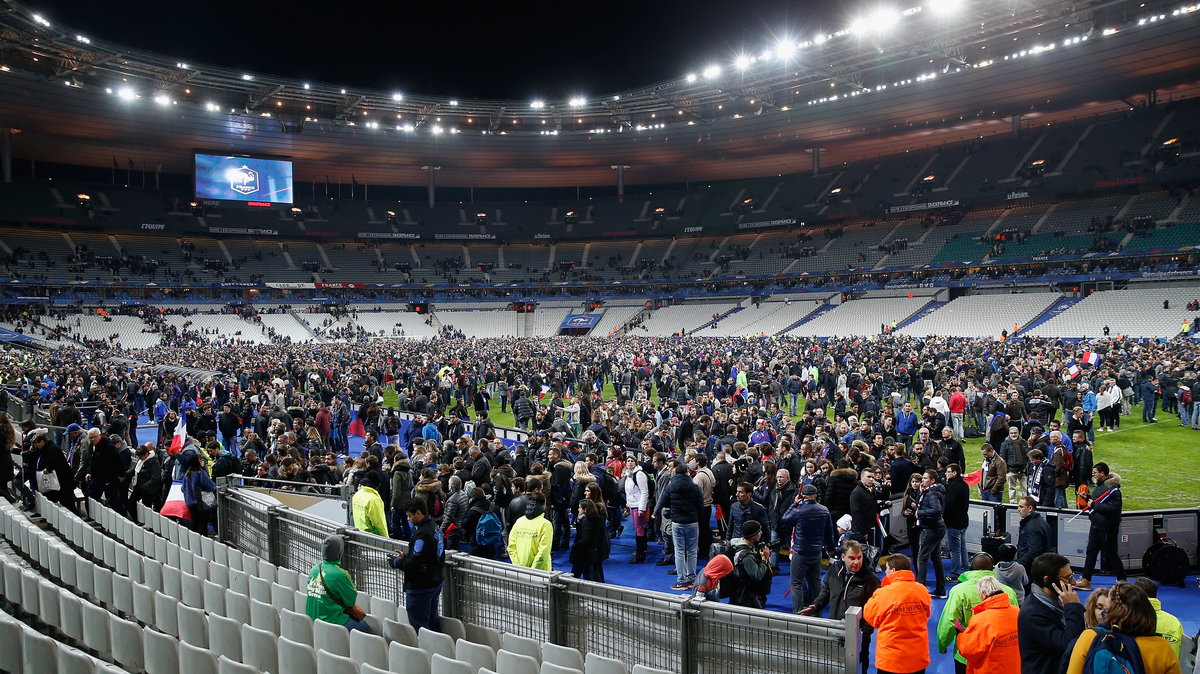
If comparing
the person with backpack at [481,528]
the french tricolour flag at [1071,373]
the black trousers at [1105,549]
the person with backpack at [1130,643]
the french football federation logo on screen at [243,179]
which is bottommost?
the black trousers at [1105,549]

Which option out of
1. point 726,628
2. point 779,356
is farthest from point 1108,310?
point 726,628

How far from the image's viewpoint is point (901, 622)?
14.0 ft

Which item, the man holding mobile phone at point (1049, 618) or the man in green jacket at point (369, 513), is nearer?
the man holding mobile phone at point (1049, 618)

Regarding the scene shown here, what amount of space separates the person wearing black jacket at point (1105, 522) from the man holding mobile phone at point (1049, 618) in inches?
150

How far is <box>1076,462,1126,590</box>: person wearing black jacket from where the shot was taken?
6891mm

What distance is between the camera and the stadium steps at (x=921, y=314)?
144 feet

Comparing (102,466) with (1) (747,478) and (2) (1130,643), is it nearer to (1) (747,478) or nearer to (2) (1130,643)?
(1) (747,478)

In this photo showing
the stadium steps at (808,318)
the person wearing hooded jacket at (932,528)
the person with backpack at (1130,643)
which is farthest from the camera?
the stadium steps at (808,318)

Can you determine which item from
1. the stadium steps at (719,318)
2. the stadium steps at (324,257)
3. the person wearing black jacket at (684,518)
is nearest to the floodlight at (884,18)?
the stadium steps at (719,318)

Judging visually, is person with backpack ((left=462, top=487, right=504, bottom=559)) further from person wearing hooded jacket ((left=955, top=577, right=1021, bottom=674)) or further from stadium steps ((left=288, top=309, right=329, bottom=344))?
stadium steps ((left=288, top=309, right=329, bottom=344))

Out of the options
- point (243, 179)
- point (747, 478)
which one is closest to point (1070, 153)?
point (747, 478)

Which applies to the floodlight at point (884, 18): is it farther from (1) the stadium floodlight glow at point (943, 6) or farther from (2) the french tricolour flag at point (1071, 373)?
(2) the french tricolour flag at point (1071, 373)

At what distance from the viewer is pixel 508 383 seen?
73.0 ft

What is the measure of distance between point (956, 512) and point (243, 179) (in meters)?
55.6
